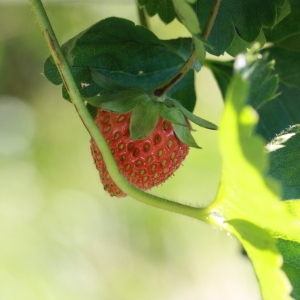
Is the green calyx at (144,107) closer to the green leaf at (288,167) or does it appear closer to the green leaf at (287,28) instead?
the green leaf at (288,167)

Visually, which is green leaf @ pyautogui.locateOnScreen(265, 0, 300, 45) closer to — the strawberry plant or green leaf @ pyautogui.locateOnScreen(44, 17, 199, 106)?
the strawberry plant

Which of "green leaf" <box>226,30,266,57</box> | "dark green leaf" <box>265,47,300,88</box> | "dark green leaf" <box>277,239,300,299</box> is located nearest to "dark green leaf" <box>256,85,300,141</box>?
"dark green leaf" <box>265,47,300,88</box>

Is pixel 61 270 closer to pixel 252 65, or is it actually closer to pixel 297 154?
pixel 297 154

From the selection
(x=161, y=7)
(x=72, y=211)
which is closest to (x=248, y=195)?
(x=161, y=7)

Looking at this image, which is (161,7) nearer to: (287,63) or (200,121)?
(200,121)

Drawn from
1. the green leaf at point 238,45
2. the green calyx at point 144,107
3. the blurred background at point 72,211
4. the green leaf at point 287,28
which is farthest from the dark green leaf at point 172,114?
the blurred background at point 72,211
